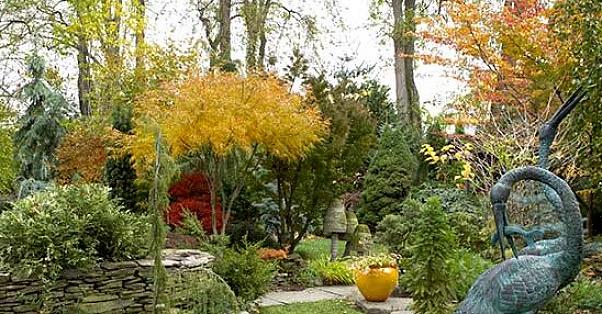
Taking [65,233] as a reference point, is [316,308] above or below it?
below

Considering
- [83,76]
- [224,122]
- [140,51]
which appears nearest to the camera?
[224,122]

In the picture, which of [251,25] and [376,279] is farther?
[251,25]

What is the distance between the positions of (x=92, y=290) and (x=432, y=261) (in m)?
3.28

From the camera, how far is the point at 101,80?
14078mm

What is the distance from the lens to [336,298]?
27.2ft

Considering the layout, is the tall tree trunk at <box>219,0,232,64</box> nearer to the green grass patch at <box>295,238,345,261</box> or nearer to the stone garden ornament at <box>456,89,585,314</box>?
the green grass patch at <box>295,238,345,261</box>

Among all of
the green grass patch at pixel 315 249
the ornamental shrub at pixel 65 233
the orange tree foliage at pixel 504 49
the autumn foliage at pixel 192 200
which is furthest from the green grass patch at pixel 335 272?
the orange tree foliage at pixel 504 49

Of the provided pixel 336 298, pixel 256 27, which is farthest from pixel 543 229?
pixel 256 27

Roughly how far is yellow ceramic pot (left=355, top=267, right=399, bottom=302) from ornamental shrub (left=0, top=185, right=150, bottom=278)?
2.66 m

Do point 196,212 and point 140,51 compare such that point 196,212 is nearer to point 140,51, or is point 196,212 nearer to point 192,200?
point 192,200

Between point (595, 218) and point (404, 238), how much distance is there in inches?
Result: 183

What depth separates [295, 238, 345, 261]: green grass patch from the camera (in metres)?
11.0

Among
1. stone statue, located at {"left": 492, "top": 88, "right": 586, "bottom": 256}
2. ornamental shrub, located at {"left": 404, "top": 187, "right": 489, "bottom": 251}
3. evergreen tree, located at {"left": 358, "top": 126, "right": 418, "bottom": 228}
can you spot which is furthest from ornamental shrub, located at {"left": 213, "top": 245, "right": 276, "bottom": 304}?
evergreen tree, located at {"left": 358, "top": 126, "right": 418, "bottom": 228}

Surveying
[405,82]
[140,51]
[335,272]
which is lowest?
[335,272]
